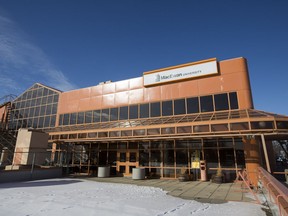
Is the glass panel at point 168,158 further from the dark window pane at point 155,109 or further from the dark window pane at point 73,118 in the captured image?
the dark window pane at point 73,118

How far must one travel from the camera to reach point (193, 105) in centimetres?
1583

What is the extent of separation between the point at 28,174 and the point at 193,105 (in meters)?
13.7

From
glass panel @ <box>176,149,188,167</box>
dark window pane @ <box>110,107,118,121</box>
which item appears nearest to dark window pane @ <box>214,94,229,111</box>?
glass panel @ <box>176,149,188,167</box>

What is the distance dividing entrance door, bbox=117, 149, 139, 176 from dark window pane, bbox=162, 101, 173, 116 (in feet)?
13.9

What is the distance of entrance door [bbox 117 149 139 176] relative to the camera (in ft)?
55.3

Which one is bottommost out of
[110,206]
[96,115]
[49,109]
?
[110,206]

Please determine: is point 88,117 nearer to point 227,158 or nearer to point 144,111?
point 144,111

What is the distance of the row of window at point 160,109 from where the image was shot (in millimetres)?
14836

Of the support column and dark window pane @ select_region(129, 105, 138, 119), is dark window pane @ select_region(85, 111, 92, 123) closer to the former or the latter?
dark window pane @ select_region(129, 105, 138, 119)

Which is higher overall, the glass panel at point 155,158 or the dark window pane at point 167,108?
the dark window pane at point 167,108

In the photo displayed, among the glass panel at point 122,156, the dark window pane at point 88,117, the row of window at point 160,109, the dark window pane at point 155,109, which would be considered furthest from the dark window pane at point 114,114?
the dark window pane at point 155,109

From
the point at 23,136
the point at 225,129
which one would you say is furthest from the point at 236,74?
the point at 23,136

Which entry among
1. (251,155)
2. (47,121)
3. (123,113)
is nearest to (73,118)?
(47,121)

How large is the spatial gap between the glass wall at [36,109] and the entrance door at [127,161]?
7.67 m
